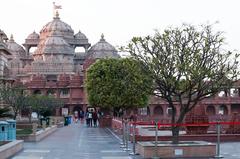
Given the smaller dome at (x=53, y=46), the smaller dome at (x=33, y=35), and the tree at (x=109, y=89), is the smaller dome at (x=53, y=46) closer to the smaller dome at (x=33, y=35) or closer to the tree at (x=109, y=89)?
the smaller dome at (x=33, y=35)

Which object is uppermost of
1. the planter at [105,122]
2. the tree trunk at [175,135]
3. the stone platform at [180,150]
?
the planter at [105,122]

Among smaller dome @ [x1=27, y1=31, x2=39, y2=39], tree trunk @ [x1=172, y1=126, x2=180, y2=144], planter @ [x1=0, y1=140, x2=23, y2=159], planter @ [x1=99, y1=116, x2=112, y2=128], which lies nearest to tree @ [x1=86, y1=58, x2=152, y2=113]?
planter @ [x1=99, y1=116, x2=112, y2=128]

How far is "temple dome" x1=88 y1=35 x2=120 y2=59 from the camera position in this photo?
11859 centimetres

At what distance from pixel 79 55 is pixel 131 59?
108 metres

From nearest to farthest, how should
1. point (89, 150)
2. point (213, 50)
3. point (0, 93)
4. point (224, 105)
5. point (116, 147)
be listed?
point (213, 50)
point (89, 150)
point (116, 147)
point (0, 93)
point (224, 105)

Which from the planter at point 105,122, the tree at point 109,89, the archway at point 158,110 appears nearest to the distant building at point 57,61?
the archway at point 158,110

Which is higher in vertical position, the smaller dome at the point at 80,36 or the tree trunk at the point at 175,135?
the smaller dome at the point at 80,36

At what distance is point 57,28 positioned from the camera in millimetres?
127688

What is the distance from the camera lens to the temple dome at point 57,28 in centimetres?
12800

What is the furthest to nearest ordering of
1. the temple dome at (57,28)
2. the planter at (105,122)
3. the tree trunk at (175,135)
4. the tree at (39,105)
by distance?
the temple dome at (57,28)
the tree at (39,105)
the planter at (105,122)
the tree trunk at (175,135)

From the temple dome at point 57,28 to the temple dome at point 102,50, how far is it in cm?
927

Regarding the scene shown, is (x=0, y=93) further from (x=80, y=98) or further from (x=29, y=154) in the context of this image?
(x=80, y=98)

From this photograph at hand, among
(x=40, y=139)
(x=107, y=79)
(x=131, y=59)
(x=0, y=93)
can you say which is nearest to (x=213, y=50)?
(x=131, y=59)

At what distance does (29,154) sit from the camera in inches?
914
